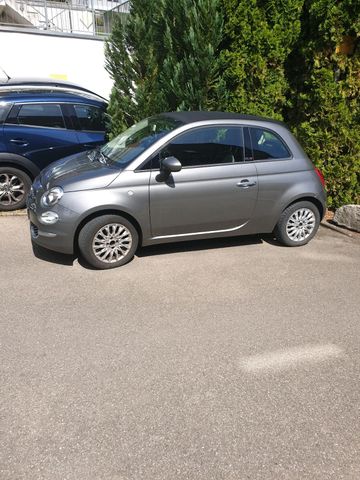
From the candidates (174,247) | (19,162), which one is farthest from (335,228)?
(19,162)

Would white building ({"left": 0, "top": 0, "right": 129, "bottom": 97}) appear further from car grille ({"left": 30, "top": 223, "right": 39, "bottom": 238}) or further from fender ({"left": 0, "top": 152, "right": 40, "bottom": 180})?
car grille ({"left": 30, "top": 223, "right": 39, "bottom": 238})

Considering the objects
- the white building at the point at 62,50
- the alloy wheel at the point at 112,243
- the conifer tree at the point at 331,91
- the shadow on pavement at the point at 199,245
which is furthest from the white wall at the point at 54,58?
the alloy wheel at the point at 112,243

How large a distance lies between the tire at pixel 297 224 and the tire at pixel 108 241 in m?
2.00

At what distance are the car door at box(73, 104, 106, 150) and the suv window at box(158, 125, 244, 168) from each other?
103 inches

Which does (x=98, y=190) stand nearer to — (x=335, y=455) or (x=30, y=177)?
(x=30, y=177)

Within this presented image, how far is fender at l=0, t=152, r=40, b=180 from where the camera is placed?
603cm

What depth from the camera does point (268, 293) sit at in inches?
167

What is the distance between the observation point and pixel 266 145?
5082 millimetres

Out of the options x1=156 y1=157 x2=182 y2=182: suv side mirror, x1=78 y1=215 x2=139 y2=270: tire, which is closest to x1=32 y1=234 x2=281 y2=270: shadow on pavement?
x1=78 y1=215 x2=139 y2=270: tire

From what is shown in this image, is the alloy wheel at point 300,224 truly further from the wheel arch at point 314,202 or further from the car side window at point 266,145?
the car side window at point 266,145

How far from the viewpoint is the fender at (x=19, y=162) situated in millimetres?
6027

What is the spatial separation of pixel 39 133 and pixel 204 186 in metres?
3.13

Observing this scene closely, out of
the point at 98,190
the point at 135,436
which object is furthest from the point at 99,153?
the point at 135,436

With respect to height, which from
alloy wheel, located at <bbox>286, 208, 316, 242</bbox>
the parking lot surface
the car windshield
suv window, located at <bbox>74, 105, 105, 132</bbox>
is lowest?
the parking lot surface
